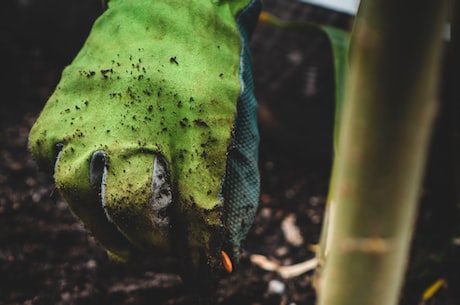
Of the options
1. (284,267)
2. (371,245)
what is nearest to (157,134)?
(371,245)

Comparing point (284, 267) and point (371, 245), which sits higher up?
point (371, 245)

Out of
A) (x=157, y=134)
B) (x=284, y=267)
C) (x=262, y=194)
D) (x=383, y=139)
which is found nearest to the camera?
(x=383, y=139)

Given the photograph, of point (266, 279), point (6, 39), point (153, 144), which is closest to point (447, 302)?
point (266, 279)

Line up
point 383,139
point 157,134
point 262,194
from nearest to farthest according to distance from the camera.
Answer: point 383,139, point 157,134, point 262,194

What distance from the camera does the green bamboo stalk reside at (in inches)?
10.1

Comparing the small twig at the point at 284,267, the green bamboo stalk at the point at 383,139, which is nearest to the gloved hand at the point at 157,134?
the green bamboo stalk at the point at 383,139

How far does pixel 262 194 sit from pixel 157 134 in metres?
0.81

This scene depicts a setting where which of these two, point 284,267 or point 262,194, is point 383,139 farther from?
point 262,194

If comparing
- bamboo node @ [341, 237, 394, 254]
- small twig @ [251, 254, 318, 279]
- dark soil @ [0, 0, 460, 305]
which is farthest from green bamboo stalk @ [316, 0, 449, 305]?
small twig @ [251, 254, 318, 279]

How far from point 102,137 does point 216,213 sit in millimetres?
177

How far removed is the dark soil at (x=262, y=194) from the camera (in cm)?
88

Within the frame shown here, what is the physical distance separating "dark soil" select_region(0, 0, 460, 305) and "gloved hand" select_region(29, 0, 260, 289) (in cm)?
15

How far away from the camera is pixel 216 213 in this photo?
0.56 meters

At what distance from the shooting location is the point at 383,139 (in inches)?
10.7
